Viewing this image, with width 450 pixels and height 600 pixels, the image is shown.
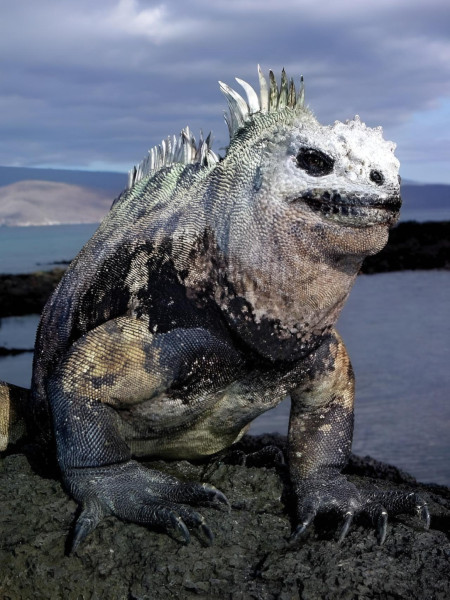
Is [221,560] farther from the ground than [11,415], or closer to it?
closer to it

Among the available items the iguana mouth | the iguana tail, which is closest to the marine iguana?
the iguana mouth

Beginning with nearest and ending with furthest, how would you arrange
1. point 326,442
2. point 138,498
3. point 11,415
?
point 138,498, point 326,442, point 11,415

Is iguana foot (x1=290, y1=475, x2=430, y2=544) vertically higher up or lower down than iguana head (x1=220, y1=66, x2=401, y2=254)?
lower down

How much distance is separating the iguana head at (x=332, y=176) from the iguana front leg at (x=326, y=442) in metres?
0.98

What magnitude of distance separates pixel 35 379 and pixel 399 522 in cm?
199

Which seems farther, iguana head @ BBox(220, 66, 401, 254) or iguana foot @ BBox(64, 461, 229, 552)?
iguana foot @ BBox(64, 461, 229, 552)

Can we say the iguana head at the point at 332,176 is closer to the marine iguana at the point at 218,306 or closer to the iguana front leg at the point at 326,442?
the marine iguana at the point at 218,306

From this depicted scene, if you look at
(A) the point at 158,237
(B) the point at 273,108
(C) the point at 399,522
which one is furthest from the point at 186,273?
(C) the point at 399,522

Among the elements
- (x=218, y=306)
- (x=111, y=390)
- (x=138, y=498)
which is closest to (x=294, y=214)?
(x=218, y=306)

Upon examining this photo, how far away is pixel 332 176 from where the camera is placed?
11.7 feet

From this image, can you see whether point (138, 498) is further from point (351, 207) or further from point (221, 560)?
point (351, 207)

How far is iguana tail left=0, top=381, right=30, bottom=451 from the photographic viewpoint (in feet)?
16.3

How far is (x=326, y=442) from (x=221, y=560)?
1.11m

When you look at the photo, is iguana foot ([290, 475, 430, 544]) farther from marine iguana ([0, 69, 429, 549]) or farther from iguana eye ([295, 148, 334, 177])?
iguana eye ([295, 148, 334, 177])
